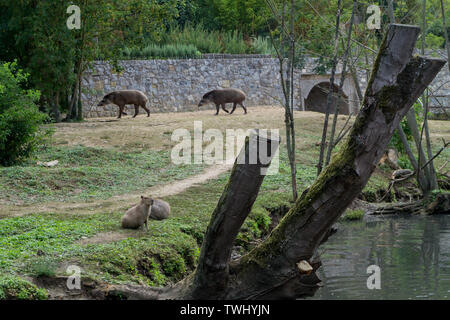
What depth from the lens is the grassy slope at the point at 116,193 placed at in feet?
23.7

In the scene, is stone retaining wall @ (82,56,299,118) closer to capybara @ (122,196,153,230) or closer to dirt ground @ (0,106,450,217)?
dirt ground @ (0,106,450,217)

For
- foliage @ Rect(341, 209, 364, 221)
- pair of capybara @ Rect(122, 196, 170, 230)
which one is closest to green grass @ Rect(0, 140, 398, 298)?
pair of capybara @ Rect(122, 196, 170, 230)

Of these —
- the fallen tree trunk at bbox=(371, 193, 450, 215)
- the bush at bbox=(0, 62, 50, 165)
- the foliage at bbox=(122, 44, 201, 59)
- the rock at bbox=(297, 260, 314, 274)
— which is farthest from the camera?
the foliage at bbox=(122, 44, 201, 59)

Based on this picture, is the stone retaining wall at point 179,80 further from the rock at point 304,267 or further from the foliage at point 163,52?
the rock at point 304,267

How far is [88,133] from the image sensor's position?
58.9ft

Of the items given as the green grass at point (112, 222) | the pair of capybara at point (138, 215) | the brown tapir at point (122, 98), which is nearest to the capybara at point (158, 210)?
the green grass at point (112, 222)

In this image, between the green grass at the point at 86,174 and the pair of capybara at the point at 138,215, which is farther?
the green grass at the point at 86,174

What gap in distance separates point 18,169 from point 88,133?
18.0 ft

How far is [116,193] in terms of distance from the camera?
39.1 ft

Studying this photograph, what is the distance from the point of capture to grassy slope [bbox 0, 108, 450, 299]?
724cm

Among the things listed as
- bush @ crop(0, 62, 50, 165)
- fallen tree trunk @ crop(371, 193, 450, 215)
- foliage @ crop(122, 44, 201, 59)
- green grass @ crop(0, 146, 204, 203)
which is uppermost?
foliage @ crop(122, 44, 201, 59)

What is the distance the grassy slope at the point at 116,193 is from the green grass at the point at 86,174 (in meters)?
0.02

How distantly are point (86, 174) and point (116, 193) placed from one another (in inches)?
55.5

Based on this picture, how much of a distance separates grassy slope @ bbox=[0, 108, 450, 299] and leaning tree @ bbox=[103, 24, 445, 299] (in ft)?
4.60
